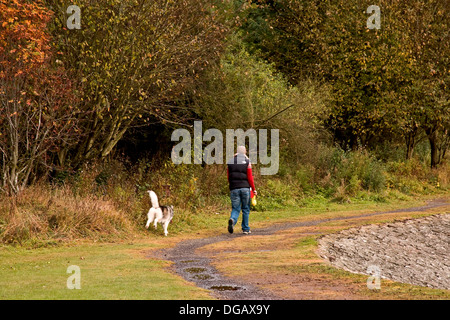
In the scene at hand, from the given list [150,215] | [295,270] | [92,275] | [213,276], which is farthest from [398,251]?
[92,275]

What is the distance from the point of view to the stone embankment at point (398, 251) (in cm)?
1407

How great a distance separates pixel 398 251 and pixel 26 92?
37.2 feet

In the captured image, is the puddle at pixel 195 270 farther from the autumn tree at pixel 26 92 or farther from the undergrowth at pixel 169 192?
the autumn tree at pixel 26 92

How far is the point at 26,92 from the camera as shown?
17062 mm

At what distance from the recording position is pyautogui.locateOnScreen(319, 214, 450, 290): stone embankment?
1407cm

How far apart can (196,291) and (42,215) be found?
7247 millimetres

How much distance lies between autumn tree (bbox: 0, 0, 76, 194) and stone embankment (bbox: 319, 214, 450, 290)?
27.7 ft

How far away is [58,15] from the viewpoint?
1927 cm

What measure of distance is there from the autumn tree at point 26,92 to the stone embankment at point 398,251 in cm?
845

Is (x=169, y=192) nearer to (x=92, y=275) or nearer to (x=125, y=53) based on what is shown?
(x=125, y=53)

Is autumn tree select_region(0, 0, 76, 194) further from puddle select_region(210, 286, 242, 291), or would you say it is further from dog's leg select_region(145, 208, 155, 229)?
puddle select_region(210, 286, 242, 291)

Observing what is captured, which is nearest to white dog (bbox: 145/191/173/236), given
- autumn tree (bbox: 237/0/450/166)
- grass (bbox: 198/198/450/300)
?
grass (bbox: 198/198/450/300)

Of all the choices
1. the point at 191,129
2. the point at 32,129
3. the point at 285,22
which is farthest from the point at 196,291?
the point at 285,22
